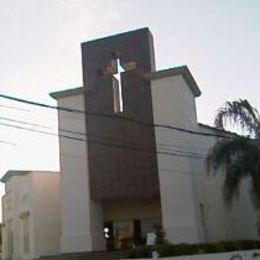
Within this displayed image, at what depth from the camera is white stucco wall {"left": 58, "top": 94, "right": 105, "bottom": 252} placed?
34.2 meters

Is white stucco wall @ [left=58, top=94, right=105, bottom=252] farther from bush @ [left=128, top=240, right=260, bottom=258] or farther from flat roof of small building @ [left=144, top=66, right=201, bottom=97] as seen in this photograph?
bush @ [left=128, top=240, right=260, bottom=258]

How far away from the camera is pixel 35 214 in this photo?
39219 millimetres

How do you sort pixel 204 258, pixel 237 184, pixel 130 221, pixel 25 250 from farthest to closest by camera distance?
pixel 25 250 → pixel 130 221 → pixel 237 184 → pixel 204 258

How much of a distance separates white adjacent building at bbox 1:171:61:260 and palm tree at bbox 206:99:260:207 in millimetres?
13827

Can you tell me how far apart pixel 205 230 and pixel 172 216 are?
268 cm

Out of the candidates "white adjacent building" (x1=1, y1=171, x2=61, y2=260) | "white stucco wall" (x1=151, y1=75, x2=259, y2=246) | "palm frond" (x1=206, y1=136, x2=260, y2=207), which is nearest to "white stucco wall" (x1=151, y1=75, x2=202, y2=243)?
"white stucco wall" (x1=151, y1=75, x2=259, y2=246)

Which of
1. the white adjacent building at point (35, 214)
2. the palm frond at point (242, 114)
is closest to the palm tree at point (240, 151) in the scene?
the palm frond at point (242, 114)

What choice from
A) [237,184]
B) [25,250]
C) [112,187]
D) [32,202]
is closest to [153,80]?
[112,187]

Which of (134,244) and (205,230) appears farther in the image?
(134,244)

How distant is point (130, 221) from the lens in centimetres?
3778

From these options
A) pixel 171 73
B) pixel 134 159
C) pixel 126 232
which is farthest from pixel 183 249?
pixel 126 232

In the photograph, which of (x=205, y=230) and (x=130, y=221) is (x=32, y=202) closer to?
(x=130, y=221)

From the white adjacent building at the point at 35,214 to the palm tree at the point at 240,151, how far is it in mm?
13827

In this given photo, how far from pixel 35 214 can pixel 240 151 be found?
1559 cm
